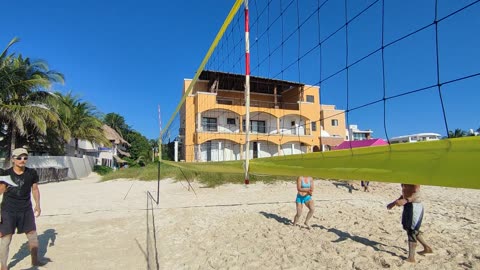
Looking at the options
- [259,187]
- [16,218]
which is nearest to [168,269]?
[16,218]

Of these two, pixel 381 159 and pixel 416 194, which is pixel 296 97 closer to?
pixel 416 194

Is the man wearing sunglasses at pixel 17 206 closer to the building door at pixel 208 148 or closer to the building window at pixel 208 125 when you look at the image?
the building window at pixel 208 125

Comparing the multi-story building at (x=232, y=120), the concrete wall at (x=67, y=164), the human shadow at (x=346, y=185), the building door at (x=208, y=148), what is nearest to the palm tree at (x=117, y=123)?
the concrete wall at (x=67, y=164)

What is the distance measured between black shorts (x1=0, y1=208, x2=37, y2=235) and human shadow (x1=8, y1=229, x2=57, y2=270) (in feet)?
1.61

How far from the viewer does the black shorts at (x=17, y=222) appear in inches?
A: 117

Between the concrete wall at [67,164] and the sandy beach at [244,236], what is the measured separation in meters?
8.34

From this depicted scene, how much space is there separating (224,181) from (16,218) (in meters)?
8.12

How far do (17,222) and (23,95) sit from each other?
Result: 12273 millimetres

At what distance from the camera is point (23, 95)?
13297 mm

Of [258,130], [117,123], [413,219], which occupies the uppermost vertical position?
[117,123]

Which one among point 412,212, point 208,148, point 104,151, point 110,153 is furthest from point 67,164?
point 412,212

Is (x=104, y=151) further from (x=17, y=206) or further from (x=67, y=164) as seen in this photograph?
(x=17, y=206)

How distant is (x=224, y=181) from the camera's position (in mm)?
11000

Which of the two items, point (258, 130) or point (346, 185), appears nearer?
point (346, 185)
